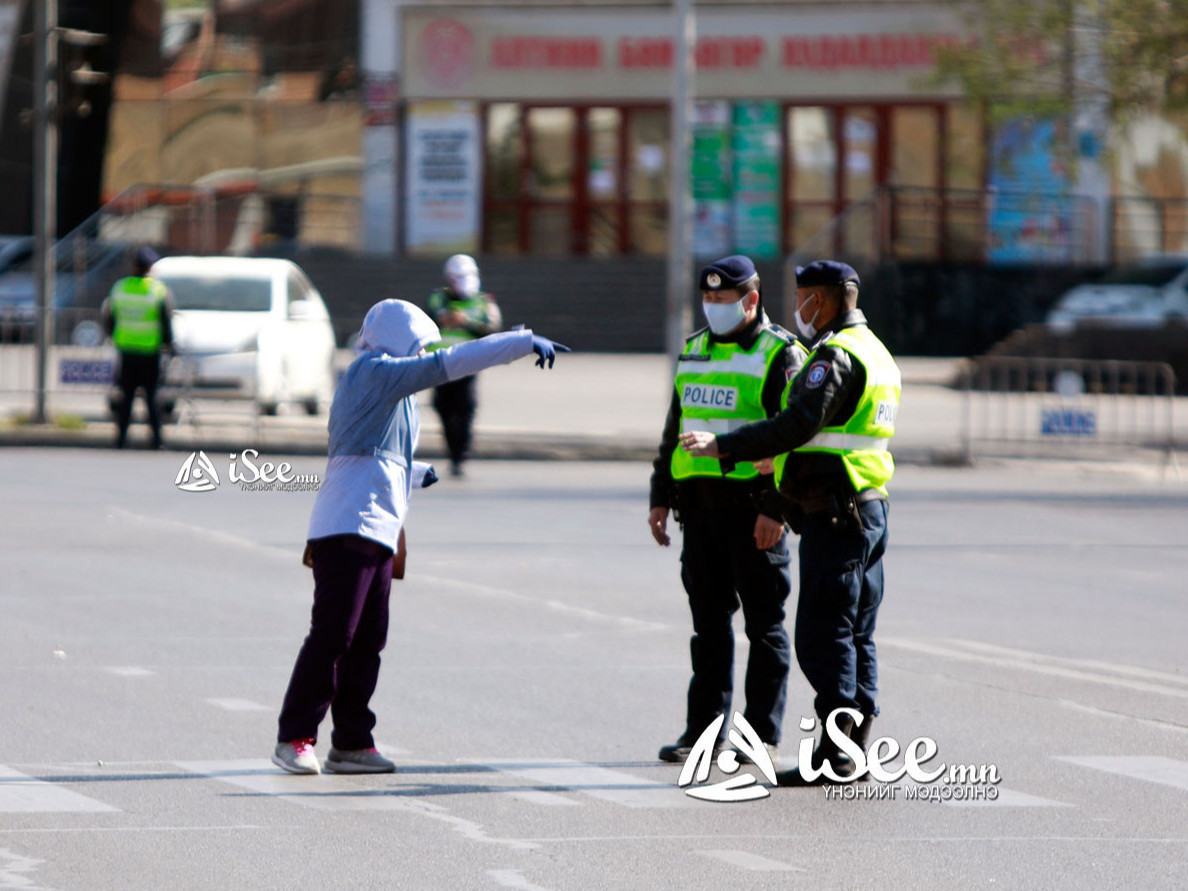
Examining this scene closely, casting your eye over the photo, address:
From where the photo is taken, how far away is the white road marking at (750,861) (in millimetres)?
5891

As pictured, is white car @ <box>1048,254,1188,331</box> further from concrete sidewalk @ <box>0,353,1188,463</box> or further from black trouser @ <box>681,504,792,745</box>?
black trouser @ <box>681,504,792,745</box>

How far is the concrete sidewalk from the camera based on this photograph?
Result: 20.7 meters

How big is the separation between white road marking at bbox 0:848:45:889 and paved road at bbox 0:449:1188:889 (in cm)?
1

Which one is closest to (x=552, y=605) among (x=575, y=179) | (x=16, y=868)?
(x=16, y=868)

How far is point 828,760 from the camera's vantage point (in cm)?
704

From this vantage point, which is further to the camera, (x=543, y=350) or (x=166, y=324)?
(x=166, y=324)

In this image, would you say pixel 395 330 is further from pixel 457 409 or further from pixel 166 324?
pixel 166 324

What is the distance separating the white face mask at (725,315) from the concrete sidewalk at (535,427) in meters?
13.2

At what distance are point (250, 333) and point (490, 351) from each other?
16.2 metres

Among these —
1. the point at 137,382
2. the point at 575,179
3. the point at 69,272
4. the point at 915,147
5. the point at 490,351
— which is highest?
the point at 915,147

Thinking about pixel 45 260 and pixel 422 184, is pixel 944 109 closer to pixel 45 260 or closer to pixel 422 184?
pixel 422 184

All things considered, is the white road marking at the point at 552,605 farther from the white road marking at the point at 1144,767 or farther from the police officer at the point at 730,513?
the white road marking at the point at 1144,767

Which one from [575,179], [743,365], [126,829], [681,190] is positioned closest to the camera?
[126,829]

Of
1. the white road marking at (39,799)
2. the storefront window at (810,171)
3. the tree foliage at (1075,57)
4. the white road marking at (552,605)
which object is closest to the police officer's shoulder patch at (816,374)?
the white road marking at (39,799)
